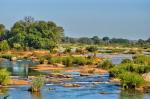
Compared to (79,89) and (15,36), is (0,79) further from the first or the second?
(15,36)

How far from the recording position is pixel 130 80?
53.2 m

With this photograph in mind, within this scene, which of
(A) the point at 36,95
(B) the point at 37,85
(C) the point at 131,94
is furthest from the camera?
(B) the point at 37,85

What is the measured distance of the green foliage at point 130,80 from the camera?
5284 cm

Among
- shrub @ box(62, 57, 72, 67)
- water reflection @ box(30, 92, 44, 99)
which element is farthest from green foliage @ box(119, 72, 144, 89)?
shrub @ box(62, 57, 72, 67)

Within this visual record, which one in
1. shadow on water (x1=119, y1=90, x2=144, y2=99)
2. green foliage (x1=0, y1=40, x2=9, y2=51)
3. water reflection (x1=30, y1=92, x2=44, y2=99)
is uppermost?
green foliage (x1=0, y1=40, x2=9, y2=51)

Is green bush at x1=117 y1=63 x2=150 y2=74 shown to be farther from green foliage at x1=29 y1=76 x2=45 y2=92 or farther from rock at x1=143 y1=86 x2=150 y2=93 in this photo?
green foliage at x1=29 y1=76 x2=45 y2=92

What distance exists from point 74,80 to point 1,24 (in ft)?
352

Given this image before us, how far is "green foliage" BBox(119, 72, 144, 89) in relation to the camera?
173ft

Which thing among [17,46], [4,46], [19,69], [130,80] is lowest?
[130,80]

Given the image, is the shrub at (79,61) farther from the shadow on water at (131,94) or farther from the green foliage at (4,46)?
the shadow on water at (131,94)

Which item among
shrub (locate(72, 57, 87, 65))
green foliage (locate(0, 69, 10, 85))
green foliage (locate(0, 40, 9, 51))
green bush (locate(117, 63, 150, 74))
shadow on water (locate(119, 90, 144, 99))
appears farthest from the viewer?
green foliage (locate(0, 40, 9, 51))

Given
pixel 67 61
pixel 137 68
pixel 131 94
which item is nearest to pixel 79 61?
pixel 67 61

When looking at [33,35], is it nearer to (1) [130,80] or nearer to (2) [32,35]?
(2) [32,35]

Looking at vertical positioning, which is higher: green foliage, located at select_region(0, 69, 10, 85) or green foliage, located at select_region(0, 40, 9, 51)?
green foliage, located at select_region(0, 40, 9, 51)
